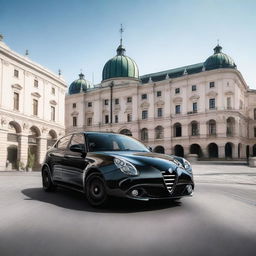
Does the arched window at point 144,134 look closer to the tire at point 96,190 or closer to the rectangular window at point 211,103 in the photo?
the rectangular window at point 211,103

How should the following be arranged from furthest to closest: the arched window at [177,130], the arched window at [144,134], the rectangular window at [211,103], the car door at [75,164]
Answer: the arched window at [144,134], the arched window at [177,130], the rectangular window at [211,103], the car door at [75,164]

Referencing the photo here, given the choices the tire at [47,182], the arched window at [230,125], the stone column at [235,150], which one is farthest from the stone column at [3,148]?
the arched window at [230,125]

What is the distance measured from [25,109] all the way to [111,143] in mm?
27220

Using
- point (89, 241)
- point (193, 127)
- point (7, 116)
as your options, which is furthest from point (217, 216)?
point (193, 127)

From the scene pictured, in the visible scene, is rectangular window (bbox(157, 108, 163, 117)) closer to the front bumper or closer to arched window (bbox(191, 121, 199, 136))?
arched window (bbox(191, 121, 199, 136))

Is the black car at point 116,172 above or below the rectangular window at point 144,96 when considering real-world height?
below

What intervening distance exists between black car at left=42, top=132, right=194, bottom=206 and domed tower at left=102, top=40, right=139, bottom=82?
49.6 m

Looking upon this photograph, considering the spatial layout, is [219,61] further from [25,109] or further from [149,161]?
[149,161]

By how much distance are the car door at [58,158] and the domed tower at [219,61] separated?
4515cm

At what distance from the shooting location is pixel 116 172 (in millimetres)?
4371

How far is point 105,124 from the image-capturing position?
2126 inches

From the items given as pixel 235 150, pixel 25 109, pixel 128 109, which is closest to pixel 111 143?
pixel 25 109

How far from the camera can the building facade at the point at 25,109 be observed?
89.7 ft

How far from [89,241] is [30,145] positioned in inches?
1208
